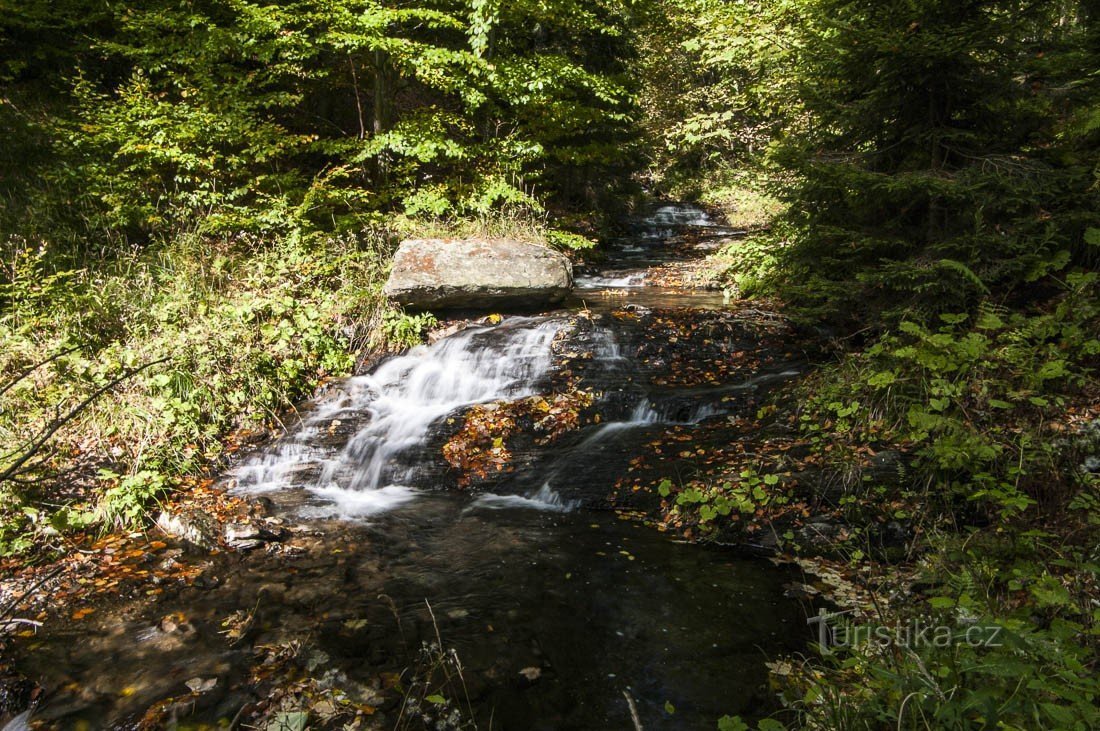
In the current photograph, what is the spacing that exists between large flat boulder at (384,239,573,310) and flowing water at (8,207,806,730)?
7.38 ft

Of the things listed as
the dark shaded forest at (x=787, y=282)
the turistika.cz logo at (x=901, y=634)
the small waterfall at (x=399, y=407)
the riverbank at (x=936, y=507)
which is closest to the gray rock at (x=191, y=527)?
the dark shaded forest at (x=787, y=282)

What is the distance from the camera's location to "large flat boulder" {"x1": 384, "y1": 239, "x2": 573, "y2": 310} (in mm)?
8562

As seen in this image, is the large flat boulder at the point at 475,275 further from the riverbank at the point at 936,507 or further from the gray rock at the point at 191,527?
the gray rock at the point at 191,527

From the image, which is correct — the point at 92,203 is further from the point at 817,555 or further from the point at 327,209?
the point at 817,555

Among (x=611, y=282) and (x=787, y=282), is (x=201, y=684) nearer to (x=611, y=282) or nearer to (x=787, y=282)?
(x=787, y=282)

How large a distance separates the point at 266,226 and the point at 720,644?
8521 millimetres

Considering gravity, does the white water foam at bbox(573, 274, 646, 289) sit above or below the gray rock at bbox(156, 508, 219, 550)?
above

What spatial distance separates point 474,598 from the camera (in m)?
4.06

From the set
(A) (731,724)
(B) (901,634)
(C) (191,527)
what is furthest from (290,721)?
(B) (901,634)

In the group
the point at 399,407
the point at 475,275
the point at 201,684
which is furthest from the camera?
the point at 475,275

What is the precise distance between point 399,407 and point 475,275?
2.51m

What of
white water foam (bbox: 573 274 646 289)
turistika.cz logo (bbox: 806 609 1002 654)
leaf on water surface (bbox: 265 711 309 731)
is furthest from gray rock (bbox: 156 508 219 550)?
white water foam (bbox: 573 274 646 289)

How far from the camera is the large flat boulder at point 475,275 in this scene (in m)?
8.56

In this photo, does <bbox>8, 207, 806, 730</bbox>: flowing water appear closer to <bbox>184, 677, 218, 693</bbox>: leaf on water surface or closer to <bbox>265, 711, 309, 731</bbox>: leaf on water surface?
<bbox>184, 677, 218, 693</bbox>: leaf on water surface
